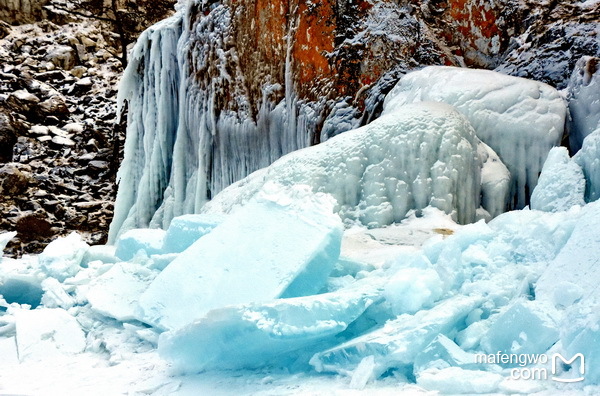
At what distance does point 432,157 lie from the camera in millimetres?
3904

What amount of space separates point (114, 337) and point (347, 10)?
4589 millimetres

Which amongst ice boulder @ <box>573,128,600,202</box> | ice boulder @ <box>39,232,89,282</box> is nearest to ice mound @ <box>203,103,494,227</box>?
ice boulder @ <box>573,128,600,202</box>

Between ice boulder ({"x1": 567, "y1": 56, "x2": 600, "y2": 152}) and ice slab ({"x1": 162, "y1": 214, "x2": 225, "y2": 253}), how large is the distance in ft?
8.76

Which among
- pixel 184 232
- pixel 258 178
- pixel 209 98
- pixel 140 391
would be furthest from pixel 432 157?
pixel 209 98

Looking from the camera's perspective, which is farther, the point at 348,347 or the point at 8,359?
the point at 8,359

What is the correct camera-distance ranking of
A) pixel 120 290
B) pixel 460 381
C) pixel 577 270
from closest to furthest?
pixel 460 381 → pixel 577 270 → pixel 120 290

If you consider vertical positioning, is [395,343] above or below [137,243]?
below

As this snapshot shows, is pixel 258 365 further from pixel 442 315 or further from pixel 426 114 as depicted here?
pixel 426 114

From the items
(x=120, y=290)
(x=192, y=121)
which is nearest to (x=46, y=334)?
(x=120, y=290)

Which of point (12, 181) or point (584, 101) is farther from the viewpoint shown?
point (12, 181)

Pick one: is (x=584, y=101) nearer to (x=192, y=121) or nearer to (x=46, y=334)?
(x=46, y=334)

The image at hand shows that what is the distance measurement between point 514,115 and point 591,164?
1.10 m

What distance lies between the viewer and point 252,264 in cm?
205

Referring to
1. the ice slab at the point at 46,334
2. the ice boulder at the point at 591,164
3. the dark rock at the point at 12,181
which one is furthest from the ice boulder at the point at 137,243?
the dark rock at the point at 12,181
